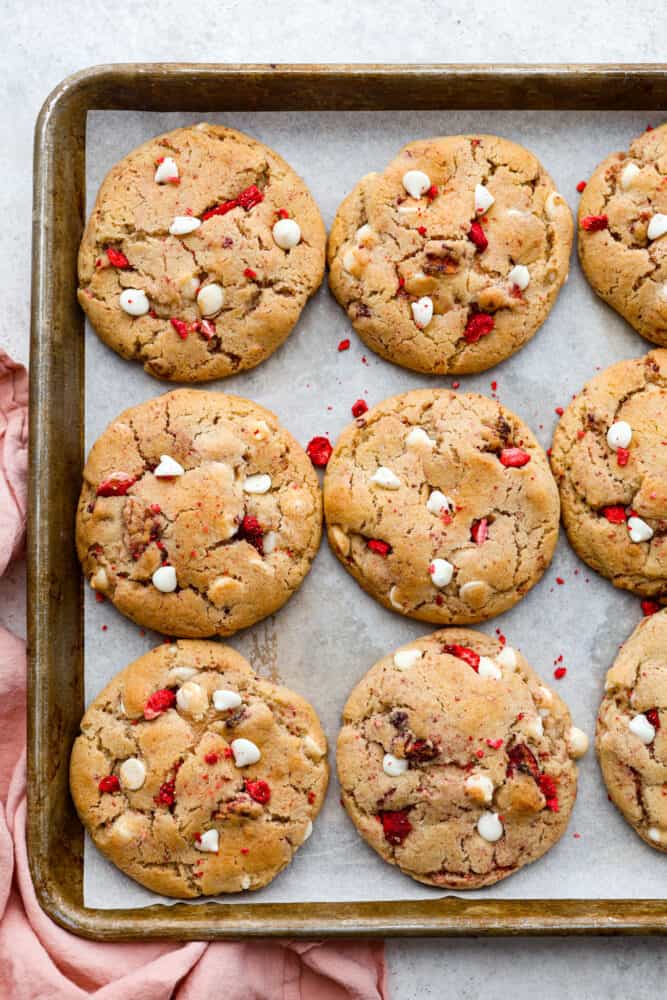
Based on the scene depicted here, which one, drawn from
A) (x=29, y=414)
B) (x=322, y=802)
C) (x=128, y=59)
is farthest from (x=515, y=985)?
(x=128, y=59)

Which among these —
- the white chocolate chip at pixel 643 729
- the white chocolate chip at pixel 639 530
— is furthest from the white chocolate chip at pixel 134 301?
the white chocolate chip at pixel 643 729

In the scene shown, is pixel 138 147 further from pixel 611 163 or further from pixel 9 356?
pixel 611 163

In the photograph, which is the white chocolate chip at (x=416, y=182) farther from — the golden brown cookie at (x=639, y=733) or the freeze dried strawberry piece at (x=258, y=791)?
the freeze dried strawberry piece at (x=258, y=791)

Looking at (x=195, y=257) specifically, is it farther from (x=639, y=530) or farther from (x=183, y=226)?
(x=639, y=530)

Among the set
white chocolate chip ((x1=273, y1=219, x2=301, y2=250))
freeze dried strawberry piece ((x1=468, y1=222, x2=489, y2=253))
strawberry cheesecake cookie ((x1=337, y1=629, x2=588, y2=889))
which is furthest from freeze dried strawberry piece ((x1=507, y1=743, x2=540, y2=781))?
white chocolate chip ((x1=273, y1=219, x2=301, y2=250))

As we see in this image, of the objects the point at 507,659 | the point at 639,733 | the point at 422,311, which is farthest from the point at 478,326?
the point at 639,733

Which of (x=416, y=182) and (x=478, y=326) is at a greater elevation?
(x=416, y=182)
